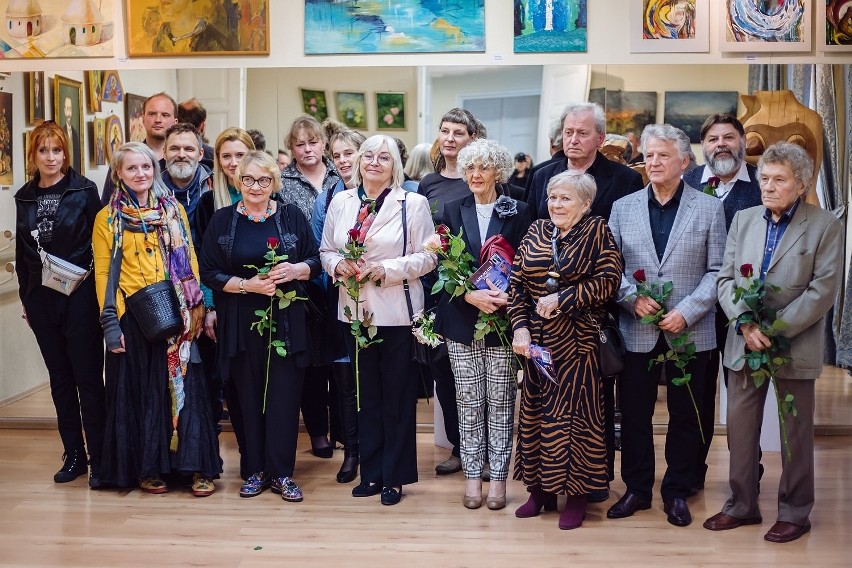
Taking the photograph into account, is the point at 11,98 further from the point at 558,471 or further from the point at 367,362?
the point at 558,471

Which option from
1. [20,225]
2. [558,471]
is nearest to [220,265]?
[20,225]

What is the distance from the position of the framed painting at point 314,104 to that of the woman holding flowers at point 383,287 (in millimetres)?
1110

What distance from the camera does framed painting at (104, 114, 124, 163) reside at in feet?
17.7

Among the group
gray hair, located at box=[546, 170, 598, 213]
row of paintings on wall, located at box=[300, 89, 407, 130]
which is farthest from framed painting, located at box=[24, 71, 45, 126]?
gray hair, located at box=[546, 170, 598, 213]

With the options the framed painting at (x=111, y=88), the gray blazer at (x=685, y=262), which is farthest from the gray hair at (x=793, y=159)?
the framed painting at (x=111, y=88)

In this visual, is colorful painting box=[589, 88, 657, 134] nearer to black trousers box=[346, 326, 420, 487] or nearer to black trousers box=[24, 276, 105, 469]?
black trousers box=[346, 326, 420, 487]

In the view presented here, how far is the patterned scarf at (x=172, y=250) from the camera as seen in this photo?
4.33 metres

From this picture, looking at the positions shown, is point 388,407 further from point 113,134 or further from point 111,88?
point 111,88

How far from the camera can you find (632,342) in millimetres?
3982

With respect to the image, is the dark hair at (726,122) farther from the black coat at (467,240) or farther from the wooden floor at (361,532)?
the wooden floor at (361,532)

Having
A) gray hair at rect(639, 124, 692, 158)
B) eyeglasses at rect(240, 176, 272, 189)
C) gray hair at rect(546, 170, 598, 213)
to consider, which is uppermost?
gray hair at rect(639, 124, 692, 158)

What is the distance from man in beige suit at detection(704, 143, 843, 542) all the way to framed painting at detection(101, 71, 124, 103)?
3.41 meters

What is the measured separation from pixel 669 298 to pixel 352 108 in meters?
2.20

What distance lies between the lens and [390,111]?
529 cm
